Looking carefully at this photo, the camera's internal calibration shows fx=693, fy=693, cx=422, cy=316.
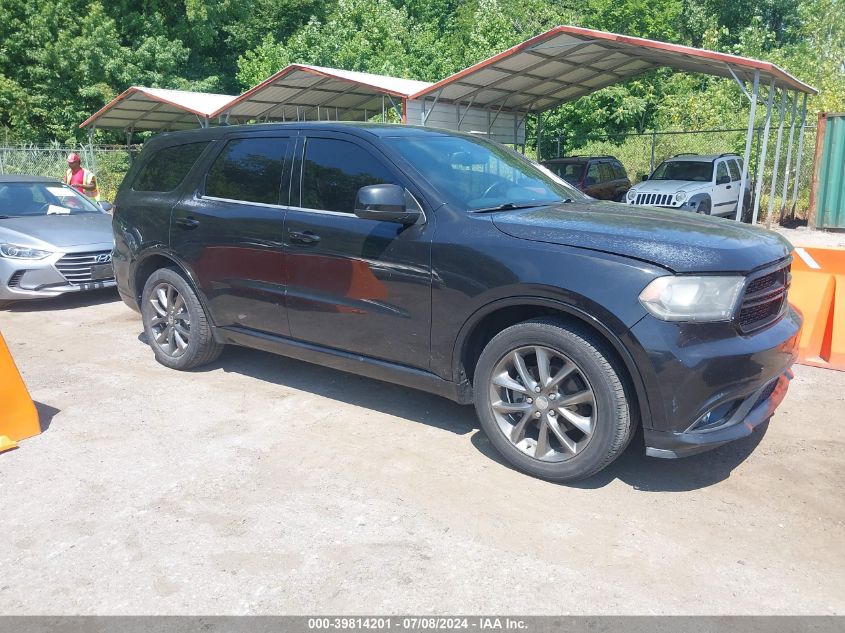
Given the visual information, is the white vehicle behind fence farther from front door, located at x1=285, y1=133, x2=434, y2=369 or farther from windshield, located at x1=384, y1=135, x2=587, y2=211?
front door, located at x1=285, y1=133, x2=434, y2=369

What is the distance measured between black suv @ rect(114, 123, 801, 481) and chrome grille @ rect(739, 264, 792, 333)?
0.06ft

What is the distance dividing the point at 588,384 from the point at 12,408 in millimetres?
3482

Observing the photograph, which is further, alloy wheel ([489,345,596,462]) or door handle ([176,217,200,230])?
door handle ([176,217,200,230])

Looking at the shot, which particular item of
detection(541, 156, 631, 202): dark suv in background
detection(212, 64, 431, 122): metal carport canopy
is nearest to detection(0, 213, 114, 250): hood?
detection(212, 64, 431, 122): metal carport canopy

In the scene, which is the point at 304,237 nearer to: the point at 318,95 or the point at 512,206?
the point at 512,206

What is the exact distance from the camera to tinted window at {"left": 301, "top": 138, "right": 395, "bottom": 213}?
169 inches

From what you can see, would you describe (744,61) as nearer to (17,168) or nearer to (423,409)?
(423,409)

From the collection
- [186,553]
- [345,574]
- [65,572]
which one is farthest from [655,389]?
[65,572]

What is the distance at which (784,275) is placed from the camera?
152 inches

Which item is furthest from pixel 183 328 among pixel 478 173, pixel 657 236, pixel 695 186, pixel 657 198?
pixel 695 186

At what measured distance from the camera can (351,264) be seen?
4266 mm

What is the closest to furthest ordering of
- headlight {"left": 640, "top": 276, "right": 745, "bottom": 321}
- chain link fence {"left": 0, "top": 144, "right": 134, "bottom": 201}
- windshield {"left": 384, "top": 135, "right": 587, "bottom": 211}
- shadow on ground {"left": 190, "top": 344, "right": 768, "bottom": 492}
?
headlight {"left": 640, "top": 276, "right": 745, "bottom": 321} < shadow on ground {"left": 190, "top": 344, "right": 768, "bottom": 492} < windshield {"left": 384, "top": 135, "right": 587, "bottom": 211} < chain link fence {"left": 0, "top": 144, "right": 134, "bottom": 201}

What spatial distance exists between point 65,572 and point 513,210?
114 inches

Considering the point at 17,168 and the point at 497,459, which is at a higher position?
the point at 17,168
